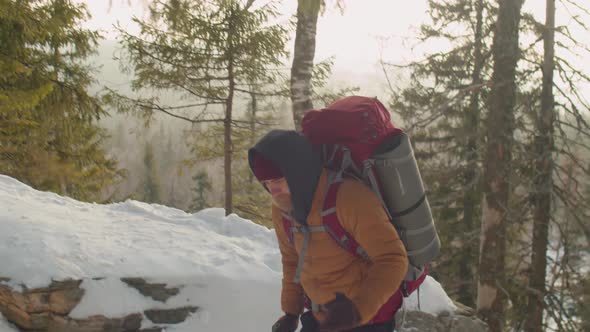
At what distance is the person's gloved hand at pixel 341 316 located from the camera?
5.66 ft

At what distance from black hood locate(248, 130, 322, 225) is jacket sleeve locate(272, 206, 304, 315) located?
357 millimetres

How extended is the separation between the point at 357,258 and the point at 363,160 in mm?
466

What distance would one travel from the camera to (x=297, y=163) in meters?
1.82

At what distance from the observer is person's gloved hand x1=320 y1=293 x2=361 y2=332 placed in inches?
67.9

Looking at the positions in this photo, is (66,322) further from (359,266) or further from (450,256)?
(450,256)

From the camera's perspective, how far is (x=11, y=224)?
4641 mm

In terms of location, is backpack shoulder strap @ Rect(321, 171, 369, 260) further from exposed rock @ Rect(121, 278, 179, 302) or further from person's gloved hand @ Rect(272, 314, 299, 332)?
exposed rock @ Rect(121, 278, 179, 302)

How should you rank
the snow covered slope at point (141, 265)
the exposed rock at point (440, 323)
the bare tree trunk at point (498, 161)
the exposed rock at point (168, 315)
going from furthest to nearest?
the bare tree trunk at point (498, 161), the exposed rock at point (440, 323), the exposed rock at point (168, 315), the snow covered slope at point (141, 265)

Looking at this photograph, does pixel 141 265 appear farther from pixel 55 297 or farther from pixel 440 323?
pixel 440 323

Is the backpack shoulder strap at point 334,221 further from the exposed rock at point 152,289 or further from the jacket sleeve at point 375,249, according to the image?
the exposed rock at point 152,289

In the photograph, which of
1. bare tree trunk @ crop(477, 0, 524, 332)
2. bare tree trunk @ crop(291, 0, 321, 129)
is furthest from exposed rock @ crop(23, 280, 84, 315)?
bare tree trunk @ crop(477, 0, 524, 332)

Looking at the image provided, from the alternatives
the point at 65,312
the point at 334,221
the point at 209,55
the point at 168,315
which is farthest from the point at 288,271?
the point at 209,55

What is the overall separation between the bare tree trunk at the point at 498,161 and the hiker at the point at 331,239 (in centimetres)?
467

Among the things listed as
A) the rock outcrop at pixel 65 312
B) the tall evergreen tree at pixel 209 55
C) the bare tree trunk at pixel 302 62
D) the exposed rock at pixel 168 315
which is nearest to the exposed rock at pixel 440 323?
the rock outcrop at pixel 65 312
